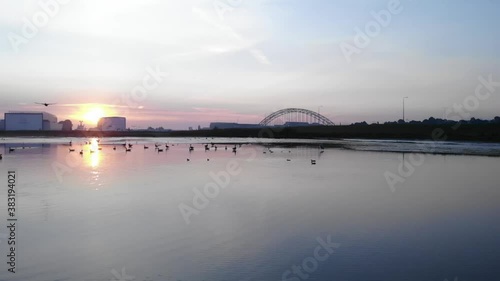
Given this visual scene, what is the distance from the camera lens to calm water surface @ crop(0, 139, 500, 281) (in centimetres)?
1109

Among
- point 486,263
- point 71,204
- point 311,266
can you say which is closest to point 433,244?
point 486,263

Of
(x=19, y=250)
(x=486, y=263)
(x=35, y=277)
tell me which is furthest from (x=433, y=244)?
(x=19, y=250)

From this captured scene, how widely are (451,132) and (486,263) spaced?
11352cm

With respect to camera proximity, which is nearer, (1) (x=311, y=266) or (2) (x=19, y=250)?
(1) (x=311, y=266)

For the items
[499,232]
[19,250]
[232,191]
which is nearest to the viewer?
[19,250]

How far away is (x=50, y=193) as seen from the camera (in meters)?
22.7

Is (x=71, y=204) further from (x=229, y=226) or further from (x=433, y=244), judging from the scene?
(x=433, y=244)

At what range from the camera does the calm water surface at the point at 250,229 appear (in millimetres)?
11086

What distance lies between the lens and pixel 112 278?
10430mm

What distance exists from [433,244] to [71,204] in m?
15.1

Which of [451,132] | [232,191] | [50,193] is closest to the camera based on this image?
[50,193]

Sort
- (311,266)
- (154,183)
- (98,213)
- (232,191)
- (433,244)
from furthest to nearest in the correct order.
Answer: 1. (154,183)
2. (232,191)
3. (98,213)
4. (433,244)
5. (311,266)

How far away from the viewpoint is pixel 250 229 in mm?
15203

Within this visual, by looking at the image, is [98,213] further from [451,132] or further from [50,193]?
[451,132]
